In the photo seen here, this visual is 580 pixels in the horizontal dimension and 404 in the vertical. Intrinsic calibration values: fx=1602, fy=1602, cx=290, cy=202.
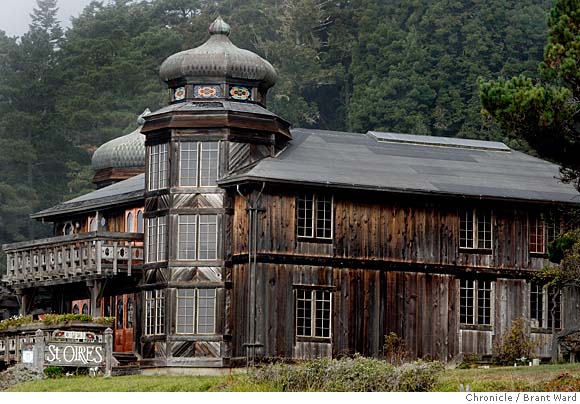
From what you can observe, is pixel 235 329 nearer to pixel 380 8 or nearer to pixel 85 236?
pixel 85 236

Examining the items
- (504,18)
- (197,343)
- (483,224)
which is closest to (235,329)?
(197,343)

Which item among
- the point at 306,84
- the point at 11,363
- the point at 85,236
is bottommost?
the point at 11,363

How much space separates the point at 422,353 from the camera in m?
52.7

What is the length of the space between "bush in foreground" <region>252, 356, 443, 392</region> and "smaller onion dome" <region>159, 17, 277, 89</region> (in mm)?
15308

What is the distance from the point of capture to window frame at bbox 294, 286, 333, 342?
167ft

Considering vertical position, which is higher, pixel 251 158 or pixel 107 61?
pixel 107 61

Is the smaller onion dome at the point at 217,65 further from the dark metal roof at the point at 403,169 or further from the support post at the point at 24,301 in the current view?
the support post at the point at 24,301

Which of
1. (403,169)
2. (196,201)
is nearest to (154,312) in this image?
(196,201)

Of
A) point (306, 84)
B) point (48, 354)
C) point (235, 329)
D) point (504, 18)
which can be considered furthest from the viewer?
point (306, 84)

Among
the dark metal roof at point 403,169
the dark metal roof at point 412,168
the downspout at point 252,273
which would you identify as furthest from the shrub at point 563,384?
the dark metal roof at point 412,168

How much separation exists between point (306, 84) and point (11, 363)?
172 ft

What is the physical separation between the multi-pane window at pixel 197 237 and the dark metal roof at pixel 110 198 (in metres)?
4.46

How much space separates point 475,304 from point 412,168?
5.18 m

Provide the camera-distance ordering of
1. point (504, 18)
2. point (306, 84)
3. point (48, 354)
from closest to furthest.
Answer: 1. point (48, 354)
2. point (504, 18)
3. point (306, 84)
